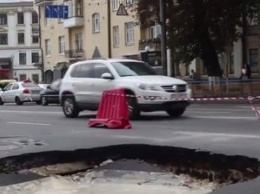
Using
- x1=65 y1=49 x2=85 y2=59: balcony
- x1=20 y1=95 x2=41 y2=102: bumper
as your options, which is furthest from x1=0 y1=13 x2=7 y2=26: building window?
x1=20 y1=95 x2=41 y2=102: bumper

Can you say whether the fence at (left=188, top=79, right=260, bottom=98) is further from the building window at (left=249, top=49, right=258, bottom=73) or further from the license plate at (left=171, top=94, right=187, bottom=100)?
the license plate at (left=171, top=94, right=187, bottom=100)

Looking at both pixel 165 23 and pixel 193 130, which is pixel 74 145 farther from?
pixel 165 23

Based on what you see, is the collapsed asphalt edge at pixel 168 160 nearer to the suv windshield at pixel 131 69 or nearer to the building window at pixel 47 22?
the suv windshield at pixel 131 69

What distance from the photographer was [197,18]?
117ft

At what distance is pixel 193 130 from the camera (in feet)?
47.0

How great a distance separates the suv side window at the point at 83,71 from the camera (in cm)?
1928

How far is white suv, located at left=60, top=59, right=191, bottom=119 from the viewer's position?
1731 centimetres

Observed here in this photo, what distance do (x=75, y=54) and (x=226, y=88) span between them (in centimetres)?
3026

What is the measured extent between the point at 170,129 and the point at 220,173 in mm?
5699

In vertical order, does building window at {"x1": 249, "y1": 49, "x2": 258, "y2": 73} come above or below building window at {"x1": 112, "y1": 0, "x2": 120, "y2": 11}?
below

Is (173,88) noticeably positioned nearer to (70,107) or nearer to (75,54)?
(70,107)

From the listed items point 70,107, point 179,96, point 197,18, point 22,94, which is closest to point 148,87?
→ point 179,96

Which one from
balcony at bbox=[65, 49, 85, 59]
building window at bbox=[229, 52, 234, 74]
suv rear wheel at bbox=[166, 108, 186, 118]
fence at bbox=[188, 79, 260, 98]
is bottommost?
suv rear wheel at bbox=[166, 108, 186, 118]

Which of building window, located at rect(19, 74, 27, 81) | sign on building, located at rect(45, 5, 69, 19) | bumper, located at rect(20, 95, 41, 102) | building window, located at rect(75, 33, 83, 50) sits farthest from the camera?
building window, located at rect(19, 74, 27, 81)
